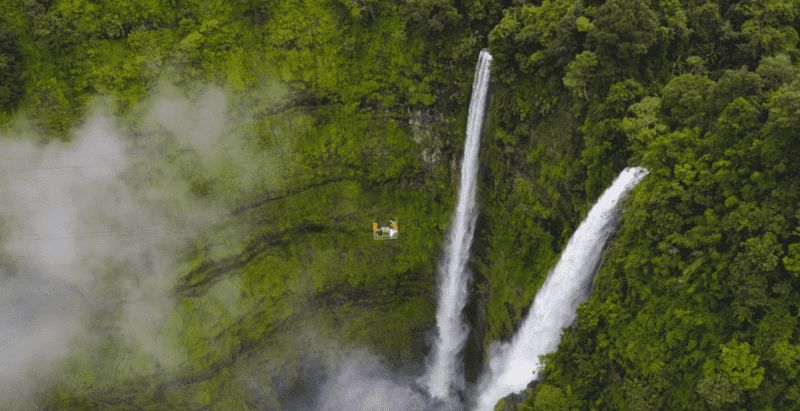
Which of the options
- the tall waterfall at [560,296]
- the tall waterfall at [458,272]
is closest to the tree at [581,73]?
the tall waterfall at [560,296]

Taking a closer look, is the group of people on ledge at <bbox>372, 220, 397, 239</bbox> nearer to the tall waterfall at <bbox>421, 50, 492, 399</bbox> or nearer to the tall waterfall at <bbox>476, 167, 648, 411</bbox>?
the tall waterfall at <bbox>421, 50, 492, 399</bbox>

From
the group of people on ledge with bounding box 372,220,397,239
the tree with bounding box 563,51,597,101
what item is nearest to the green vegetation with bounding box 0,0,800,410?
the tree with bounding box 563,51,597,101

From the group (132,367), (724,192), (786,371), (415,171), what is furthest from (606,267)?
(132,367)

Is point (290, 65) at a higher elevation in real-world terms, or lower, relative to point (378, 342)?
higher

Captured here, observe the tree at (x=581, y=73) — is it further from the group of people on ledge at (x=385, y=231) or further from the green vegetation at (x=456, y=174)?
the group of people on ledge at (x=385, y=231)

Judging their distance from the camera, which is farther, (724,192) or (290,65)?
(290,65)

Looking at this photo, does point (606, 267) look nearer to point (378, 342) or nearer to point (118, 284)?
point (378, 342)

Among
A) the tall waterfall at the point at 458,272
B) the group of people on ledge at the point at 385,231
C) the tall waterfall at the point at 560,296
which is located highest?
the group of people on ledge at the point at 385,231
